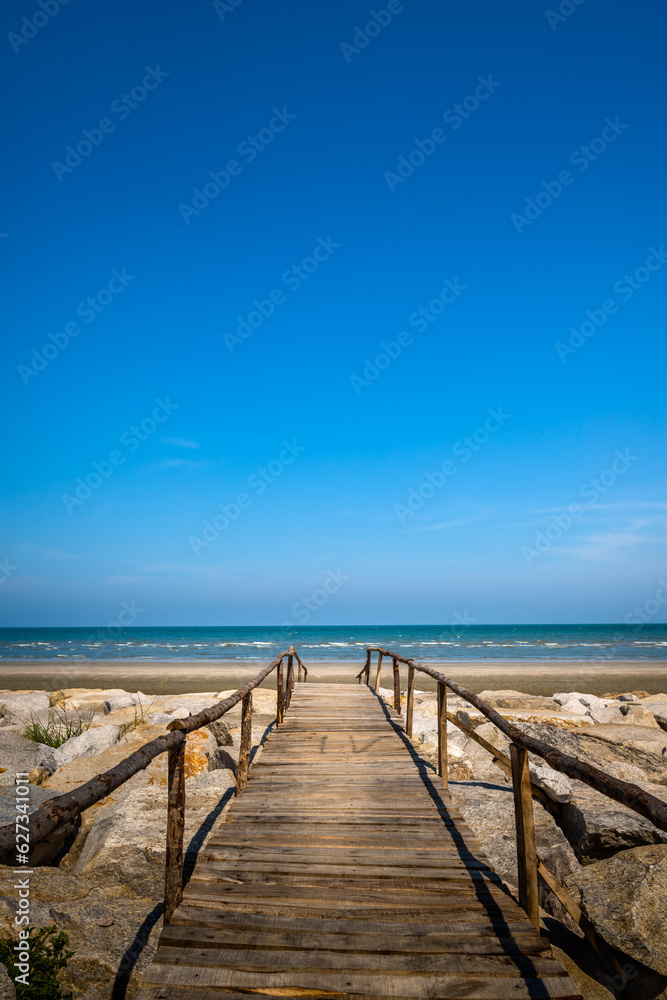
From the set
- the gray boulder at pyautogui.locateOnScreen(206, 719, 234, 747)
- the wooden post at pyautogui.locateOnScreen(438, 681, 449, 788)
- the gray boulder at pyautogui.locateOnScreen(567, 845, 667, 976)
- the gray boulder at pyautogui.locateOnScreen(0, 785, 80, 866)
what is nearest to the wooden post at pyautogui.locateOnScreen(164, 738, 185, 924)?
the gray boulder at pyautogui.locateOnScreen(0, 785, 80, 866)

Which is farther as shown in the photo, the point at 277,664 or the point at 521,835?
the point at 277,664

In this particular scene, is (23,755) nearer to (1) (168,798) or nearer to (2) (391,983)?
(1) (168,798)

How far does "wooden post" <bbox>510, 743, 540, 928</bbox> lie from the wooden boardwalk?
11cm

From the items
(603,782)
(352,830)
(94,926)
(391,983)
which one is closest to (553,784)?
(352,830)

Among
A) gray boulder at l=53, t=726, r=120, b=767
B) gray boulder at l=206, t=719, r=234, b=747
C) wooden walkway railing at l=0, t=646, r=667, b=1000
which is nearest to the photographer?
wooden walkway railing at l=0, t=646, r=667, b=1000

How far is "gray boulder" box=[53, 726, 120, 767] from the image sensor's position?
8703 millimetres

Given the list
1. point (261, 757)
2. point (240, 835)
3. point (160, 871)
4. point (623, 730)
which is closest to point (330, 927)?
point (240, 835)

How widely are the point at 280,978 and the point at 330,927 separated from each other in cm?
50

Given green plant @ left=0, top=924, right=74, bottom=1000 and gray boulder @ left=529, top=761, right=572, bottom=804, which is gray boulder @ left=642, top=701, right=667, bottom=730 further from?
green plant @ left=0, top=924, right=74, bottom=1000

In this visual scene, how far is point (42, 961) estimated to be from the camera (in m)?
2.87

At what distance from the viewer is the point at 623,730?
9305 mm

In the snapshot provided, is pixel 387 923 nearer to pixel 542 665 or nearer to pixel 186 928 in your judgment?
pixel 186 928

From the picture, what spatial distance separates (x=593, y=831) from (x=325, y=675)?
934 inches

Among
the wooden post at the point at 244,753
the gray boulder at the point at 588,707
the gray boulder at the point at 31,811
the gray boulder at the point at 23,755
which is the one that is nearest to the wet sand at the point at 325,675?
the gray boulder at the point at 588,707
